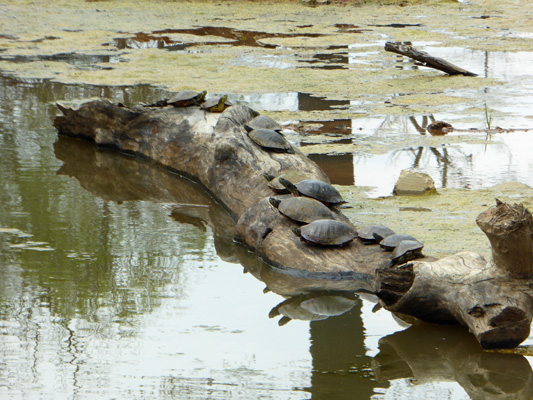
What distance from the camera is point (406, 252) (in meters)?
3.86

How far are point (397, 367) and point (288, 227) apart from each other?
4.66ft

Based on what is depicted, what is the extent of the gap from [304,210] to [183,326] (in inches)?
47.7

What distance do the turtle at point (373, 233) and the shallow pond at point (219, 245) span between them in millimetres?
389

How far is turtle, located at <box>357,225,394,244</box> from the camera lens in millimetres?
4195

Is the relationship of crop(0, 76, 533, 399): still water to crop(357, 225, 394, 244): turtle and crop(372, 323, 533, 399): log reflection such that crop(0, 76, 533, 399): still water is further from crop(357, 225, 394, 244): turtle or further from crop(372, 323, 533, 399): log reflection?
crop(357, 225, 394, 244): turtle

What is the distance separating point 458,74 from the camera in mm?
9375

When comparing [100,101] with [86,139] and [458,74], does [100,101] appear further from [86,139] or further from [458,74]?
[458,74]

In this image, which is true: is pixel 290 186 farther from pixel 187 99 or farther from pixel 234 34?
pixel 234 34

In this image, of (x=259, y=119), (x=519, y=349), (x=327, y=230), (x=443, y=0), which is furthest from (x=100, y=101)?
(x=443, y=0)

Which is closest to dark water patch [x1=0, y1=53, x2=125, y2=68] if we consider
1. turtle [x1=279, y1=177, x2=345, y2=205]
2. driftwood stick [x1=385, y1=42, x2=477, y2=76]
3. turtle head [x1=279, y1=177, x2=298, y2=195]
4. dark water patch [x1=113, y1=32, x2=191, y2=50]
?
dark water patch [x1=113, y1=32, x2=191, y2=50]

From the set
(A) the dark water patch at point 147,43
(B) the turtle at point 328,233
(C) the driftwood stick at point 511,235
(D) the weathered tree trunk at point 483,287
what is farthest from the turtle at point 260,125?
(A) the dark water patch at point 147,43

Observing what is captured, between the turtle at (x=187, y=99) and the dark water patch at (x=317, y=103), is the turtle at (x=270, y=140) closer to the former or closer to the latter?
the turtle at (x=187, y=99)

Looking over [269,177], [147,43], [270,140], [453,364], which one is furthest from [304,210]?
[147,43]

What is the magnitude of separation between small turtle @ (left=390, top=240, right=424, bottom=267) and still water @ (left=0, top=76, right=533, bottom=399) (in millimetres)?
255
